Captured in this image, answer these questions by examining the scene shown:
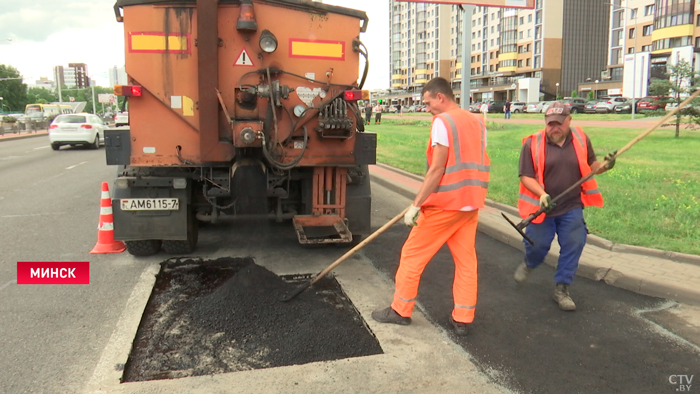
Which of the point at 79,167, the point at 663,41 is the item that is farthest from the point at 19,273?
the point at 663,41

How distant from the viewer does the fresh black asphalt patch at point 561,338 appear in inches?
132

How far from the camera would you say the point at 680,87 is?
1841cm

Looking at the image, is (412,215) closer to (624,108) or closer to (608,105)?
(624,108)

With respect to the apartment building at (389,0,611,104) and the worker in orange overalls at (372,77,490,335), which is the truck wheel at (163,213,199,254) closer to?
the worker in orange overalls at (372,77,490,335)

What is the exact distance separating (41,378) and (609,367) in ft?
11.7

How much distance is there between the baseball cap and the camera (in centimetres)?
443

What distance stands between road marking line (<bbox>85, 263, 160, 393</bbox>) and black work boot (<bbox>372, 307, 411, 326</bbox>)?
1810 millimetres

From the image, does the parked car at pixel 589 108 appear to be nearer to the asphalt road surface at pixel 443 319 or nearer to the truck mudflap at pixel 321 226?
the asphalt road surface at pixel 443 319

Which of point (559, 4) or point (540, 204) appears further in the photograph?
point (559, 4)

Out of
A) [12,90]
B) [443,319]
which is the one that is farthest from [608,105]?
[12,90]

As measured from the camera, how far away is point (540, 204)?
4520 millimetres

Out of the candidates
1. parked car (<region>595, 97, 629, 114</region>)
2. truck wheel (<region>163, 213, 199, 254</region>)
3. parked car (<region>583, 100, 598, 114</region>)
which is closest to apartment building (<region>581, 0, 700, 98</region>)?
parked car (<region>595, 97, 629, 114</region>)

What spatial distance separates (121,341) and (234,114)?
8.11 ft

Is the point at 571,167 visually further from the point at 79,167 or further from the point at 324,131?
the point at 79,167
